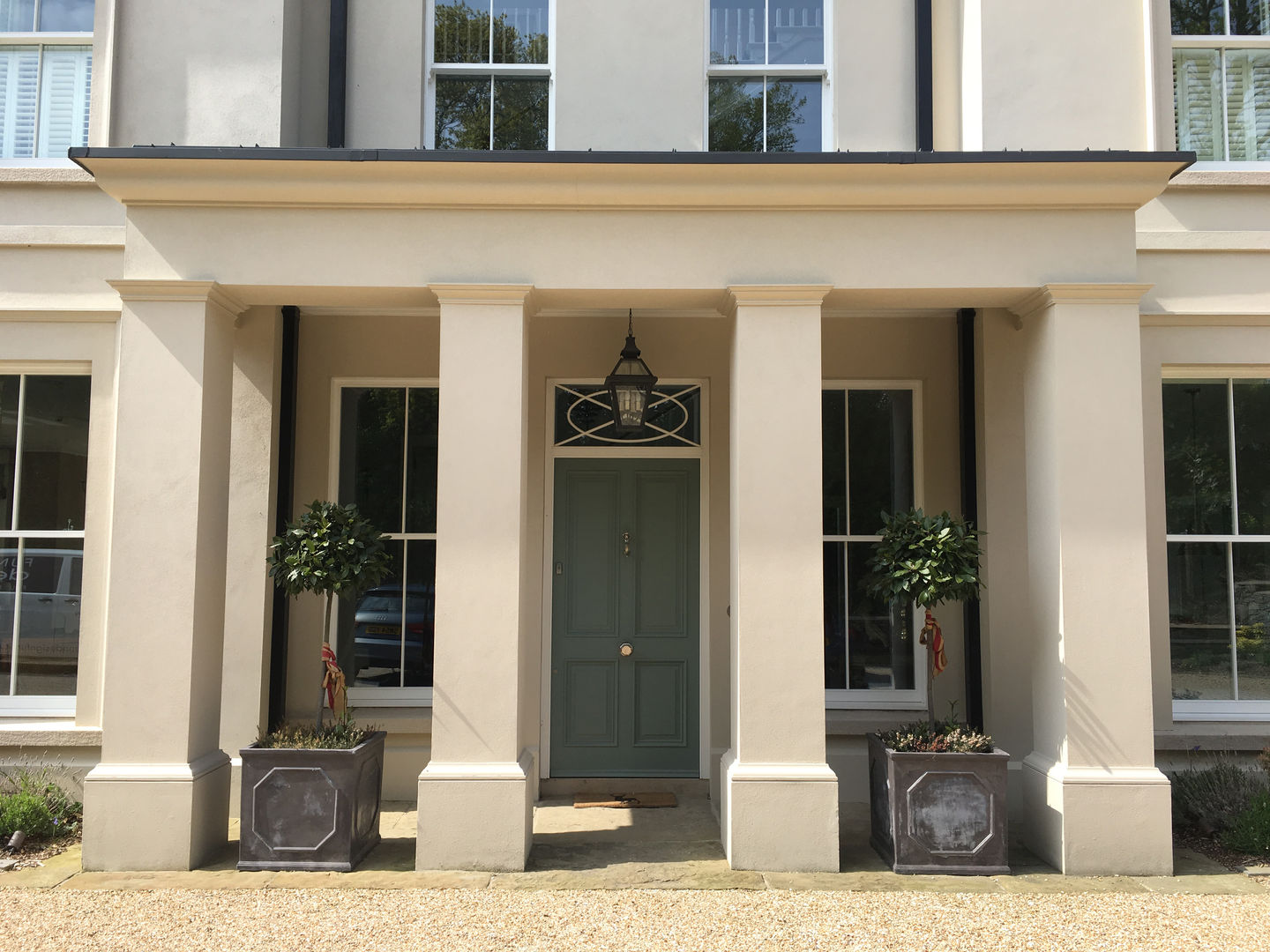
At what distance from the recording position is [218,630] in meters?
6.01

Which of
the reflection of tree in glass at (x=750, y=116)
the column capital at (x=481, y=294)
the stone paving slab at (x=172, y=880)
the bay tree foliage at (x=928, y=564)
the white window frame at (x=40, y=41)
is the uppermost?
the white window frame at (x=40, y=41)

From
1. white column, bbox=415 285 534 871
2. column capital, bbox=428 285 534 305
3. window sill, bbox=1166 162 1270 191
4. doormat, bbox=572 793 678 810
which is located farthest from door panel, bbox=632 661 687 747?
window sill, bbox=1166 162 1270 191

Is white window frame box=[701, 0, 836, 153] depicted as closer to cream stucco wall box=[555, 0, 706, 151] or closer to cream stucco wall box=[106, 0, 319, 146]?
cream stucco wall box=[555, 0, 706, 151]

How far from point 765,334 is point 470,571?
7.30ft

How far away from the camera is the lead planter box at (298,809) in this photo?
545 cm

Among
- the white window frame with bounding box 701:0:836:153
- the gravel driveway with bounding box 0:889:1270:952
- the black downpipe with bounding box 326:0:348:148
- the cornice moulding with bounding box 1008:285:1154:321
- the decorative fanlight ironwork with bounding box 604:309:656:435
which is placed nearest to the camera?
the gravel driveway with bounding box 0:889:1270:952

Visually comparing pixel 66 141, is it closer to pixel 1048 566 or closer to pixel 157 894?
pixel 157 894

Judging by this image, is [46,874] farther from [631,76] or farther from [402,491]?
[631,76]

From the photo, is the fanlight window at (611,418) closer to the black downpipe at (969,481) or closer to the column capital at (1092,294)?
the black downpipe at (969,481)

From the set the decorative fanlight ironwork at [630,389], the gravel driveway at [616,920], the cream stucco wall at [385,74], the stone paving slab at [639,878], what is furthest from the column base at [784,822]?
the cream stucco wall at [385,74]

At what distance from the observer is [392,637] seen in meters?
7.43

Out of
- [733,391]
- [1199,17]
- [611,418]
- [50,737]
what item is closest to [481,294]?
[733,391]

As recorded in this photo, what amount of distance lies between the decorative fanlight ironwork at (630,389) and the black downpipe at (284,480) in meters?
2.43

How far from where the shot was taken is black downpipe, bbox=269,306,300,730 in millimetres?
6969
